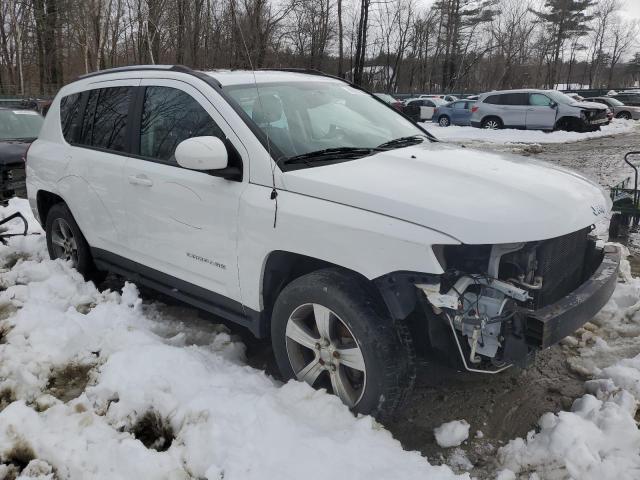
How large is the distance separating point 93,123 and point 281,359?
259 cm

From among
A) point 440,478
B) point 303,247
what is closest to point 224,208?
point 303,247

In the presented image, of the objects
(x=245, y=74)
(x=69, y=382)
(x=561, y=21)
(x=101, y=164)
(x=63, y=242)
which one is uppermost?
(x=561, y=21)

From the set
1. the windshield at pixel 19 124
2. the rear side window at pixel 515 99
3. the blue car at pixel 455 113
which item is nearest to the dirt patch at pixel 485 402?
the windshield at pixel 19 124

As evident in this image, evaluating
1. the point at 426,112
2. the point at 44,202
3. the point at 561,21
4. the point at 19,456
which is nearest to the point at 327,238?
the point at 19,456

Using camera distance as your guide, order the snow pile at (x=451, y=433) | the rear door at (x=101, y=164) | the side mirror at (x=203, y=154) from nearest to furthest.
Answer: the snow pile at (x=451, y=433) → the side mirror at (x=203, y=154) → the rear door at (x=101, y=164)

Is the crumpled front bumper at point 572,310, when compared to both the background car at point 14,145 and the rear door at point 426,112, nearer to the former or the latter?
the background car at point 14,145

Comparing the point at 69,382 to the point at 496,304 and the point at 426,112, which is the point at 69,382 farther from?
the point at 426,112

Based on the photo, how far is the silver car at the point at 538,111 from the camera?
2084 cm

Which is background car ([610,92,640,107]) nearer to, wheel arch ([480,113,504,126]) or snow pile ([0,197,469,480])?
wheel arch ([480,113,504,126])

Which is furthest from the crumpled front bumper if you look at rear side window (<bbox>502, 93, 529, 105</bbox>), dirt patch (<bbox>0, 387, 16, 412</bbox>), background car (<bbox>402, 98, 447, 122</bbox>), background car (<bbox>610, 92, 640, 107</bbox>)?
background car (<bbox>610, 92, 640, 107</bbox>)

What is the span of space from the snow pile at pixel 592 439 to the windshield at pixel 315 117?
1.92m

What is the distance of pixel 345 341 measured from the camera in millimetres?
2867

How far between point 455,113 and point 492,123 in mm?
4010

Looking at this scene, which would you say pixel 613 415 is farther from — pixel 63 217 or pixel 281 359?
pixel 63 217
